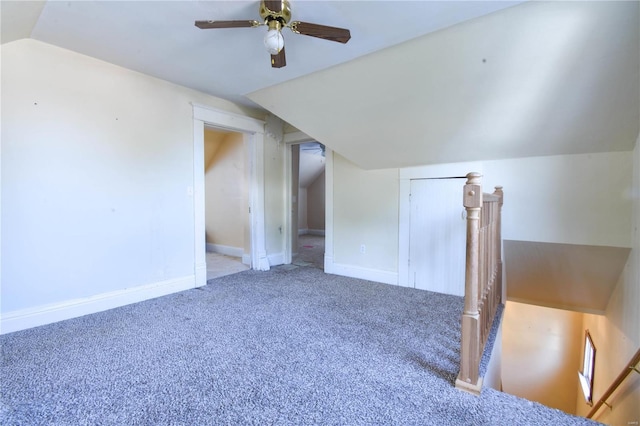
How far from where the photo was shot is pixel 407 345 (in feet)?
6.08

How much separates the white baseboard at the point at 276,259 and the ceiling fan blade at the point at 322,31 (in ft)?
9.84

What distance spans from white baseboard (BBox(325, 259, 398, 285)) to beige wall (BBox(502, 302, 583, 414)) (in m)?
2.06

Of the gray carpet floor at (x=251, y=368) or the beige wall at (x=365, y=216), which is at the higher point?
the beige wall at (x=365, y=216)

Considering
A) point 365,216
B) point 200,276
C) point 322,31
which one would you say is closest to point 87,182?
point 200,276

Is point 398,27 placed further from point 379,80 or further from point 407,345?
point 407,345

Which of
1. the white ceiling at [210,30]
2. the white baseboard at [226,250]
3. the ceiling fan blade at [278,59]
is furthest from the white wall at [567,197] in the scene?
the white baseboard at [226,250]

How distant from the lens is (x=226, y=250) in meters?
5.08

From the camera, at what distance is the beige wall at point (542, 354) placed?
146 inches

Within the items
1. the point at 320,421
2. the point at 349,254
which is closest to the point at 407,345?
the point at 320,421

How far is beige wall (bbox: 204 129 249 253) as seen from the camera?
4754mm

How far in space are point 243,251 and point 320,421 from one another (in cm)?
367

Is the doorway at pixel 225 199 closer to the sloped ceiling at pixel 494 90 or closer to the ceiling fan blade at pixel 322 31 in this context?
the sloped ceiling at pixel 494 90

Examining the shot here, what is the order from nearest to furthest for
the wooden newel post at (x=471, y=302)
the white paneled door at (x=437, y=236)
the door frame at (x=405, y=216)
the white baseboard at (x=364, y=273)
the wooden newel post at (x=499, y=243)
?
the wooden newel post at (x=471, y=302), the wooden newel post at (x=499, y=243), the white paneled door at (x=437, y=236), the door frame at (x=405, y=216), the white baseboard at (x=364, y=273)

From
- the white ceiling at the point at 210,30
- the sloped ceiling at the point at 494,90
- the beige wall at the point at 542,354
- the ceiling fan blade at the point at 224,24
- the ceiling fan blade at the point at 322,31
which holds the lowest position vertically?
the beige wall at the point at 542,354
